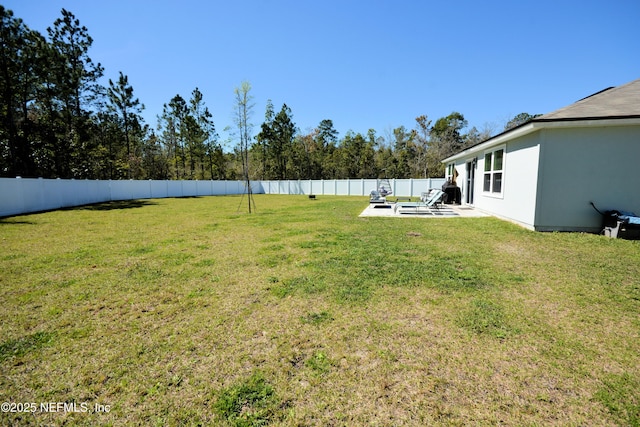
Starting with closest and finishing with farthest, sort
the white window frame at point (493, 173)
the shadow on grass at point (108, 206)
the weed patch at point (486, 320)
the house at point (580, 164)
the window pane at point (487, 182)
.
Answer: the weed patch at point (486, 320) → the house at point (580, 164) → the white window frame at point (493, 173) → the window pane at point (487, 182) → the shadow on grass at point (108, 206)

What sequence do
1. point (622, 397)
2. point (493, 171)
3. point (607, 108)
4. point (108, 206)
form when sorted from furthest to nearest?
point (108, 206) → point (493, 171) → point (607, 108) → point (622, 397)

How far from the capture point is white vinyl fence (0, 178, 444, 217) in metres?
13.1

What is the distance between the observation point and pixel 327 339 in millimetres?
2496

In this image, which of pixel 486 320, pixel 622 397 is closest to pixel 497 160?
pixel 486 320

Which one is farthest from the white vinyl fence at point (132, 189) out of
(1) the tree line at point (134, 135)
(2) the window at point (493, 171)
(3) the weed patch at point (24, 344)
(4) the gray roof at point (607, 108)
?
(4) the gray roof at point (607, 108)

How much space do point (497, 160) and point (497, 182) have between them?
78cm

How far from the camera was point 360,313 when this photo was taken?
2.95m

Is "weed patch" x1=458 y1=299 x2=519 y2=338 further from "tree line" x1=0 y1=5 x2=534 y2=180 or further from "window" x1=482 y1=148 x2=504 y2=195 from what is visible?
"tree line" x1=0 y1=5 x2=534 y2=180

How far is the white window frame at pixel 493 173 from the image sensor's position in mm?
8938

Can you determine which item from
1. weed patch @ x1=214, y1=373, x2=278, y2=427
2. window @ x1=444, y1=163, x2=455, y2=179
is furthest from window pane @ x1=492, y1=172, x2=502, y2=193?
weed patch @ x1=214, y1=373, x2=278, y2=427

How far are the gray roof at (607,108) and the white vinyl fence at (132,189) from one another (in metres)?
15.1

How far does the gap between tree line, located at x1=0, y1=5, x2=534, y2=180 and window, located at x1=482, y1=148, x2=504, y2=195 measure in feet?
32.9

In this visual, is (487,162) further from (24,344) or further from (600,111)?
(24,344)

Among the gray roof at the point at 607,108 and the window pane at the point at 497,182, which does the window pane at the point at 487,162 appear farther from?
the gray roof at the point at 607,108
